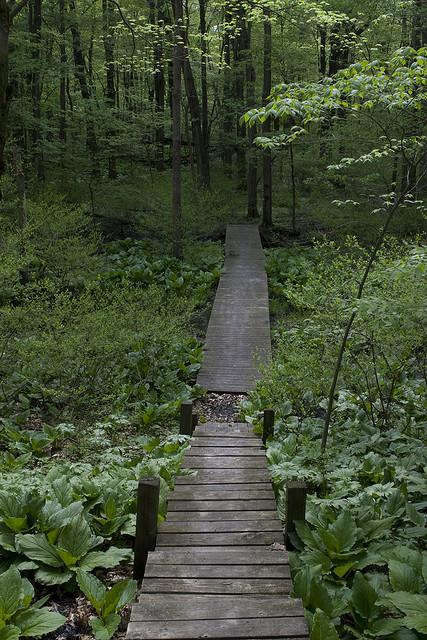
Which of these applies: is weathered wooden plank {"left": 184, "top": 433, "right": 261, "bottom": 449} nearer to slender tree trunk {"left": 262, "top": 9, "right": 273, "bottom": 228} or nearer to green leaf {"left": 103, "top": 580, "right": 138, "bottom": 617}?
green leaf {"left": 103, "top": 580, "right": 138, "bottom": 617}

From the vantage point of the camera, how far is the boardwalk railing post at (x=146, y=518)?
3486 mm

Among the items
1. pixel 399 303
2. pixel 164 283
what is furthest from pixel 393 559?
pixel 164 283

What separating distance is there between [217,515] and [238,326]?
7.41 m

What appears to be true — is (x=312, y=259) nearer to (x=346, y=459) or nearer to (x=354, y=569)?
(x=346, y=459)

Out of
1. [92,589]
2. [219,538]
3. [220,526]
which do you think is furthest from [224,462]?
[92,589]

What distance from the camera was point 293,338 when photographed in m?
9.04

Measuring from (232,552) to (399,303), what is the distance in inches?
88.0

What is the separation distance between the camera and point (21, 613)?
313 centimetres

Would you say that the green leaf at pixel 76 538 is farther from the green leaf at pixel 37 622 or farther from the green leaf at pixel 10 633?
the green leaf at pixel 10 633

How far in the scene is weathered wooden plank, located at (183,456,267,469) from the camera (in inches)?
189

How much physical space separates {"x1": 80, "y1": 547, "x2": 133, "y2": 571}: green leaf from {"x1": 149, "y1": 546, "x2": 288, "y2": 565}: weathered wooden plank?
1.36 feet

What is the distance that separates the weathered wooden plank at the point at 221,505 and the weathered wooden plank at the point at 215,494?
0.05 m

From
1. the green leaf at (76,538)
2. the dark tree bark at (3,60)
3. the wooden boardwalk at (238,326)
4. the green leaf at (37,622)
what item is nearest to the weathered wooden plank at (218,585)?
the green leaf at (37,622)

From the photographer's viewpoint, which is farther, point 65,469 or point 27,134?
point 27,134
